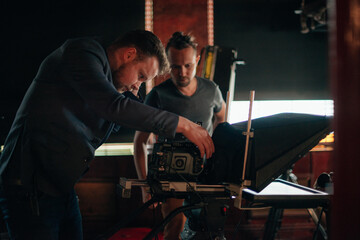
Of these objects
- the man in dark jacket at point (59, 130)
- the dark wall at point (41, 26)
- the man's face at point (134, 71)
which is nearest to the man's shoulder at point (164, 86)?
the man's face at point (134, 71)

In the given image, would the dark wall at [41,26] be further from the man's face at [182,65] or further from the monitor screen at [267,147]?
the monitor screen at [267,147]

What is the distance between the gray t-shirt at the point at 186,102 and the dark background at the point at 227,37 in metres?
1.86

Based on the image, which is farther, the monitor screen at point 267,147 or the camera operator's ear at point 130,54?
the camera operator's ear at point 130,54

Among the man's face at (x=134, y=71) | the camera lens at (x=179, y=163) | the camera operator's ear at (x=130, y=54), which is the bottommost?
the camera lens at (x=179, y=163)

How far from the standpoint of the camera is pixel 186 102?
220cm

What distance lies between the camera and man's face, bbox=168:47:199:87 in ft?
7.19

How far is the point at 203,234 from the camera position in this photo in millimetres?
1249

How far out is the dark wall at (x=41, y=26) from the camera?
382cm

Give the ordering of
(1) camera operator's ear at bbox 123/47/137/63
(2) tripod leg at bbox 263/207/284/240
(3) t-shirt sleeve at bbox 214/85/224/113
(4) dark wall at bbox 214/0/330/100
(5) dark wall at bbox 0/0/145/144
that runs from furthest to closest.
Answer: (4) dark wall at bbox 214/0/330/100, (5) dark wall at bbox 0/0/145/144, (3) t-shirt sleeve at bbox 214/85/224/113, (2) tripod leg at bbox 263/207/284/240, (1) camera operator's ear at bbox 123/47/137/63

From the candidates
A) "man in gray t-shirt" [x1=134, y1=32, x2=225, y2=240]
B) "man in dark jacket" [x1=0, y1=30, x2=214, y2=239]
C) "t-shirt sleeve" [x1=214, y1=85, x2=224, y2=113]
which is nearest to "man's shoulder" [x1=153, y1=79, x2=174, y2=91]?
"man in gray t-shirt" [x1=134, y1=32, x2=225, y2=240]

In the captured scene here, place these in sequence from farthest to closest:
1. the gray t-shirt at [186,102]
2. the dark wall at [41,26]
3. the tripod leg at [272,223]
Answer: the dark wall at [41,26]
the gray t-shirt at [186,102]
the tripod leg at [272,223]

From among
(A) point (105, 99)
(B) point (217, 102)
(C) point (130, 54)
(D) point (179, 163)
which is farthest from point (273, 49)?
(A) point (105, 99)

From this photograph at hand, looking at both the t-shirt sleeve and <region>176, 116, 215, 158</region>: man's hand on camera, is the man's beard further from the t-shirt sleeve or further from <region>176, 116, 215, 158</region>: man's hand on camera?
<region>176, 116, 215, 158</region>: man's hand on camera

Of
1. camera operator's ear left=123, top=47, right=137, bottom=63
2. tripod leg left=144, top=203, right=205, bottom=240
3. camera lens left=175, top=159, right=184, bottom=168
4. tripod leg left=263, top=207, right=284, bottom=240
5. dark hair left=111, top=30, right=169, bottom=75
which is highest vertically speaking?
dark hair left=111, top=30, right=169, bottom=75
